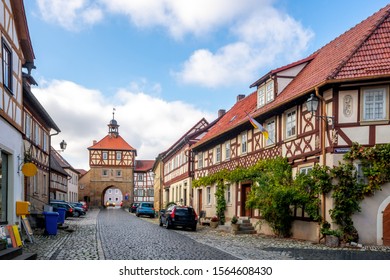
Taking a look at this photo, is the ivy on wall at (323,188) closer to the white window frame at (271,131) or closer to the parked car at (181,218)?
the white window frame at (271,131)

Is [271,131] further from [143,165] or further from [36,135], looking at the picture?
[143,165]

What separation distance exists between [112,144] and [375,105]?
210ft

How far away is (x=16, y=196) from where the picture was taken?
48.1 feet

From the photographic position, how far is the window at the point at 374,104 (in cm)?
1463

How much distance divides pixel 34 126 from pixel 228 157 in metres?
10.2

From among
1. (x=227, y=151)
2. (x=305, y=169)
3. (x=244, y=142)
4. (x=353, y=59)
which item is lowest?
(x=305, y=169)

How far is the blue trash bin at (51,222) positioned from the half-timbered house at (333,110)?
331 inches

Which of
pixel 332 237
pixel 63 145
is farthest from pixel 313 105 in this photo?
pixel 63 145

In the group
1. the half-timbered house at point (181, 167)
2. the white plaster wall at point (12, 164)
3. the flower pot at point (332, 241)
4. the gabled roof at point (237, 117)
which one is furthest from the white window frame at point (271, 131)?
the half-timbered house at point (181, 167)

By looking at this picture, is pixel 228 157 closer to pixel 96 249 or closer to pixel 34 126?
pixel 34 126

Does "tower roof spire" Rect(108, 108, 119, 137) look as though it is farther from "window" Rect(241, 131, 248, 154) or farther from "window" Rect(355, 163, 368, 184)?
"window" Rect(355, 163, 368, 184)

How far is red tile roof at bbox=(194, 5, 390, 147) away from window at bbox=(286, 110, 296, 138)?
2.31 ft

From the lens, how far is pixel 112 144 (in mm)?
75562

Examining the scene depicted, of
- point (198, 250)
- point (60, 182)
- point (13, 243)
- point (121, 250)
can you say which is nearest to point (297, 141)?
point (198, 250)
